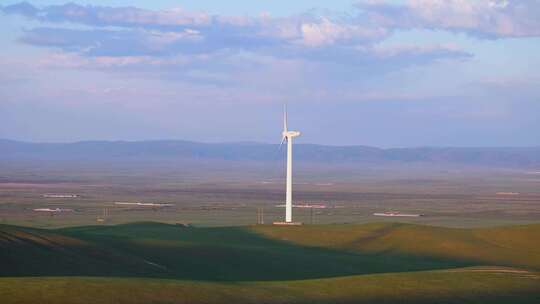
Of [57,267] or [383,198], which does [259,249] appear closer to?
[57,267]

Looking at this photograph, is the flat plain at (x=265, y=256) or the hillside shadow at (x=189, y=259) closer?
the flat plain at (x=265, y=256)

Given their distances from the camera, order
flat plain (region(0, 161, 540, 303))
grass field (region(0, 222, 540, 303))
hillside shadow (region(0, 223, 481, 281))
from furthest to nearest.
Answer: hillside shadow (region(0, 223, 481, 281)) < flat plain (region(0, 161, 540, 303)) < grass field (region(0, 222, 540, 303))

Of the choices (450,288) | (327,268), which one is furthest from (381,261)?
(450,288)

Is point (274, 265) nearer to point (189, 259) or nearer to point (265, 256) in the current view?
point (265, 256)

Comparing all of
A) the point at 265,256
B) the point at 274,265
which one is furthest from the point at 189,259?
the point at 265,256

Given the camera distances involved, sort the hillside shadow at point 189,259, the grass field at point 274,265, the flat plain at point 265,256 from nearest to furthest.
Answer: the grass field at point 274,265 → the flat plain at point 265,256 → the hillside shadow at point 189,259

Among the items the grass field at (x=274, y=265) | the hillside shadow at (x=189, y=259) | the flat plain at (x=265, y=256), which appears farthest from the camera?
the hillside shadow at (x=189, y=259)
